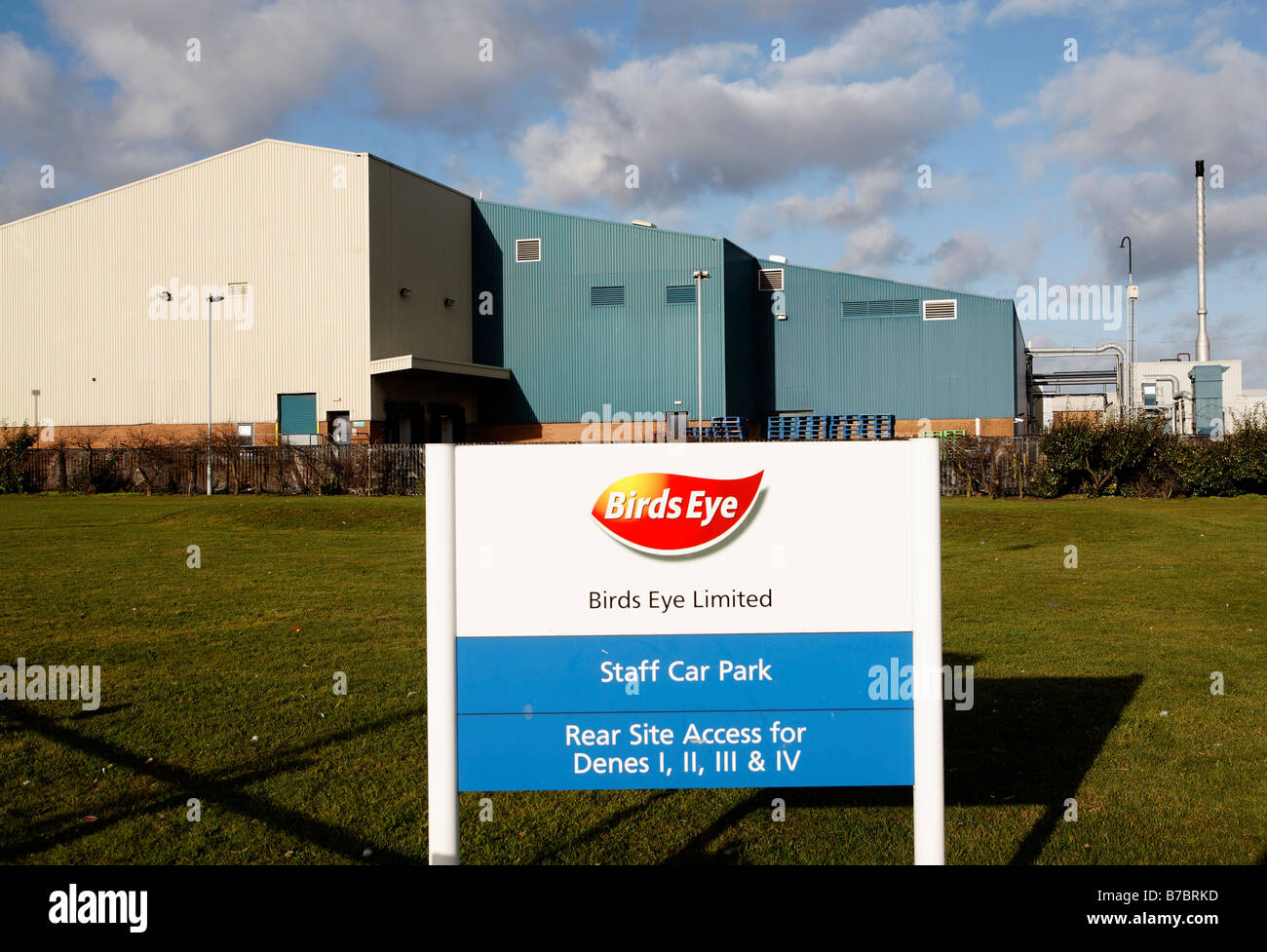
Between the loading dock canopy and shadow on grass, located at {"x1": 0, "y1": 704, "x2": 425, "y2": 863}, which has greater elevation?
the loading dock canopy

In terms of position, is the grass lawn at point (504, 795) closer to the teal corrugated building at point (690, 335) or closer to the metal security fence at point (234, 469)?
the metal security fence at point (234, 469)

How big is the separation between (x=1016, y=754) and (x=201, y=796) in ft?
15.3

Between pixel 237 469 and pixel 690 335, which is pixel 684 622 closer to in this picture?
pixel 237 469

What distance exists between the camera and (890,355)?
142 ft

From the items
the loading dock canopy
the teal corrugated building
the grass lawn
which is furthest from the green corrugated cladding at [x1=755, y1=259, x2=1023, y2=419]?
the grass lawn

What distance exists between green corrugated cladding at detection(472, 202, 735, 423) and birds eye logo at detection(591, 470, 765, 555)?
37.4 meters

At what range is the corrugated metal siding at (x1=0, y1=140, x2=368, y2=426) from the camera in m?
38.1

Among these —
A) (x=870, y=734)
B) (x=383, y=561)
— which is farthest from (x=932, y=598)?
(x=383, y=561)

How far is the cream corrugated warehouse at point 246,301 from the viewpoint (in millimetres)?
38094

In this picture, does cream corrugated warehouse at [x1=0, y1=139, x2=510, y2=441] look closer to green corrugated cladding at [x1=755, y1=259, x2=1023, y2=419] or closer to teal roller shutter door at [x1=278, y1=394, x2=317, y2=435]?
teal roller shutter door at [x1=278, y1=394, x2=317, y2=435]

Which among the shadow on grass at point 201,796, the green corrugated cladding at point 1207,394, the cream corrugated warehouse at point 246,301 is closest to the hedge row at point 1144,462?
the green corrugated cladding at point 1207,394

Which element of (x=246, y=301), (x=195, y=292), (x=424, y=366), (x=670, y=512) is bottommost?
(x=670, y=512)

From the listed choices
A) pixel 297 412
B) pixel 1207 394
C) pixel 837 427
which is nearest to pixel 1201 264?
pixel 1207 394

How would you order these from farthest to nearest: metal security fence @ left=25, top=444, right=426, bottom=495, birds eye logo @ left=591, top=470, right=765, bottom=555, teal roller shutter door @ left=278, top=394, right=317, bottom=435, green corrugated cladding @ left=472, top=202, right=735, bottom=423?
green corrugated cladding @ left=472, top=202, right=735, bottom=423, teal roller shutter door @ left=278, top=394, right=317, bottom=435, metal security fence @ left=25, top=444, right=426, bottom=495, birds eye logo @ left=591, top=470, right=765, bottom=555
